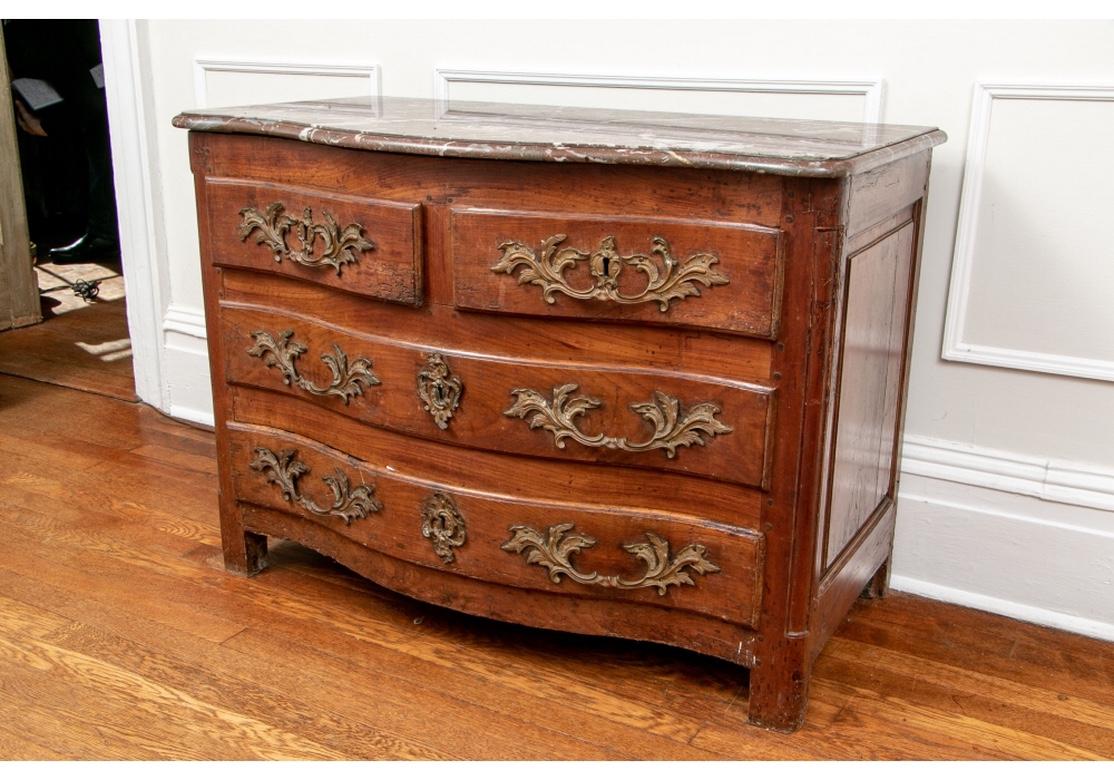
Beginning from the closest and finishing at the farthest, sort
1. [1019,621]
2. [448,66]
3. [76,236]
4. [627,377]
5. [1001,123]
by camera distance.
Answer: [627,377]
[1001,123]
[1019,621]
[448,66]
[76,236]

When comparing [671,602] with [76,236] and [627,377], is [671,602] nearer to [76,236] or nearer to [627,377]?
[627,377]

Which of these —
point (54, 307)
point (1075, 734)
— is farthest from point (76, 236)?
point (1075, 734)

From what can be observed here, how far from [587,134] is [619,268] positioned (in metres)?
0.23

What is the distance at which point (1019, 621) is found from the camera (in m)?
2.09

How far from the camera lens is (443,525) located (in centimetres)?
188

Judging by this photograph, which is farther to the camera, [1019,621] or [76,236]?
[76,236]

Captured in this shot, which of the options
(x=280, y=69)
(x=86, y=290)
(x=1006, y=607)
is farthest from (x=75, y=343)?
(x=1006, y=607)

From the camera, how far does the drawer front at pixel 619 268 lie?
1570 mm

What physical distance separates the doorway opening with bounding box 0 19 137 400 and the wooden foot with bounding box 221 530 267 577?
1724 millimetres

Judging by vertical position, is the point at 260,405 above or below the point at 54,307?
above

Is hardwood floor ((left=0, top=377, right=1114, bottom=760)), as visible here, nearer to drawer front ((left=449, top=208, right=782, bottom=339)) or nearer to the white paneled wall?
the white paneled wall

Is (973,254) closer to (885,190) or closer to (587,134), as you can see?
(885,190)

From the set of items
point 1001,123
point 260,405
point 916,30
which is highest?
point 916,30

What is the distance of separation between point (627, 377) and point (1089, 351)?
85 cm
